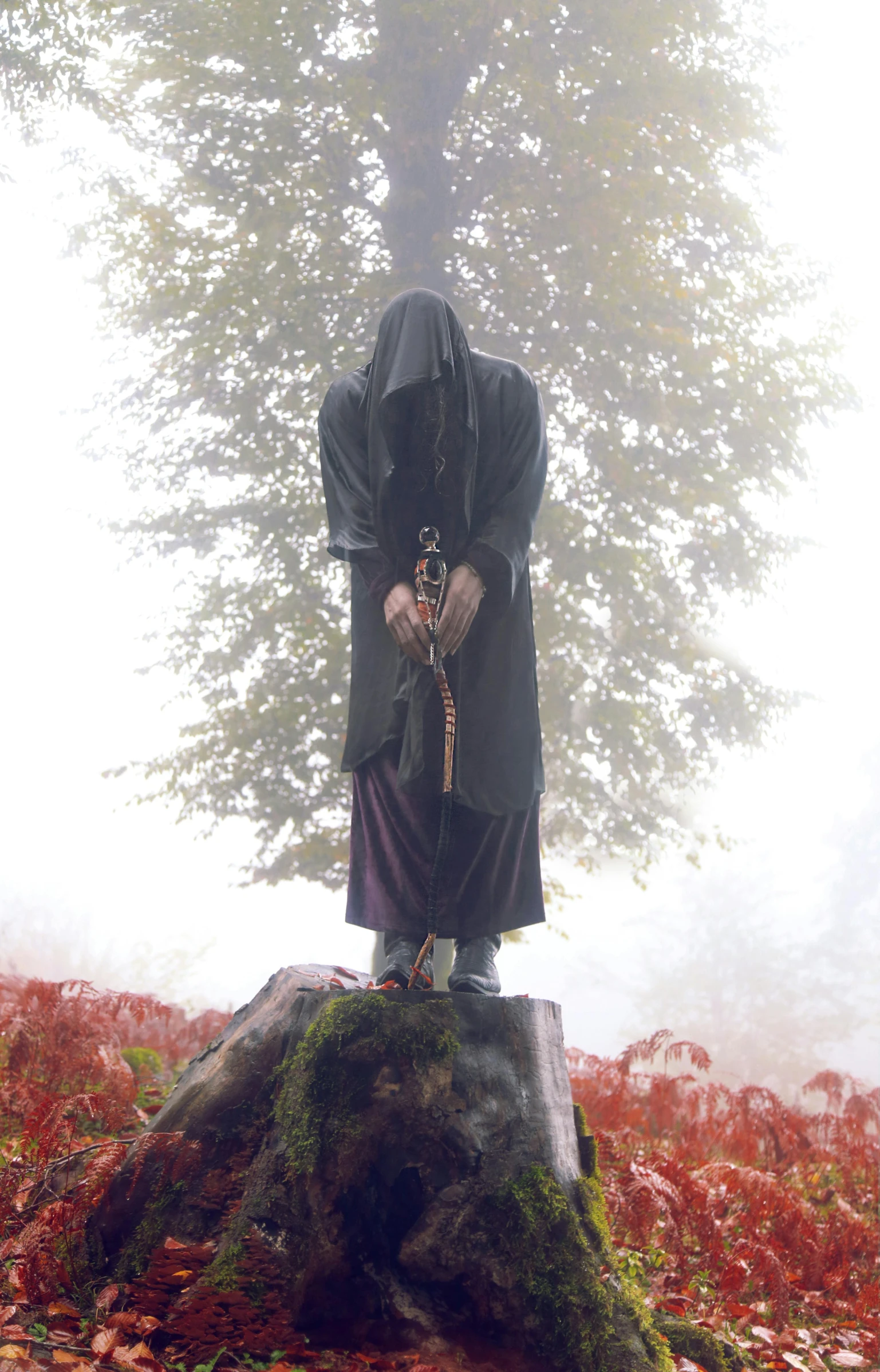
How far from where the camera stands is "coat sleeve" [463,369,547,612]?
3.02 meters

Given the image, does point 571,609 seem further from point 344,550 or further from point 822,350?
point 344,550

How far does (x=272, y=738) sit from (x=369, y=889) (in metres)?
5.13

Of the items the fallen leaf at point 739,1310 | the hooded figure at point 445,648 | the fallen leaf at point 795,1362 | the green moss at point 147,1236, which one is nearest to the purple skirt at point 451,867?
the hooded figure at point 445,648

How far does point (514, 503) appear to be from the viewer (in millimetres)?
3186

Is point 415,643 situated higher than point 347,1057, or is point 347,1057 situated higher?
point 415,643

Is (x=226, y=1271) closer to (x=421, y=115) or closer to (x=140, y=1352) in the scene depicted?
(x=140, y=1352)

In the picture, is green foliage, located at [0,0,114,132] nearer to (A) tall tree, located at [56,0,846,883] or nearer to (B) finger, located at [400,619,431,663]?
(A) tall tree, located at [56,0,846,883]

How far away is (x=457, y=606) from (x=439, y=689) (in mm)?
274

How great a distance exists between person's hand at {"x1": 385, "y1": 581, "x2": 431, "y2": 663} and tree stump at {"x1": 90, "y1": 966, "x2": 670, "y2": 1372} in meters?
1.05

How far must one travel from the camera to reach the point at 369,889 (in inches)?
127

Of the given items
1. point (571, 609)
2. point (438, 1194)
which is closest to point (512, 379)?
point (438, 1194)

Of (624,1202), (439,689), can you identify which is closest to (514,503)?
(439,689)

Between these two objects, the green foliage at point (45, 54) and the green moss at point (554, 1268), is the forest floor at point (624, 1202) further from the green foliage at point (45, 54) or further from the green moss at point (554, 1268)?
the green foliage at point (45, 54)

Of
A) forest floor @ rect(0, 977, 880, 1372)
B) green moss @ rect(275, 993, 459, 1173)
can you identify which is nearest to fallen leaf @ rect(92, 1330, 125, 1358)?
forest floor @ rect(0, 977, 880, 1372)
